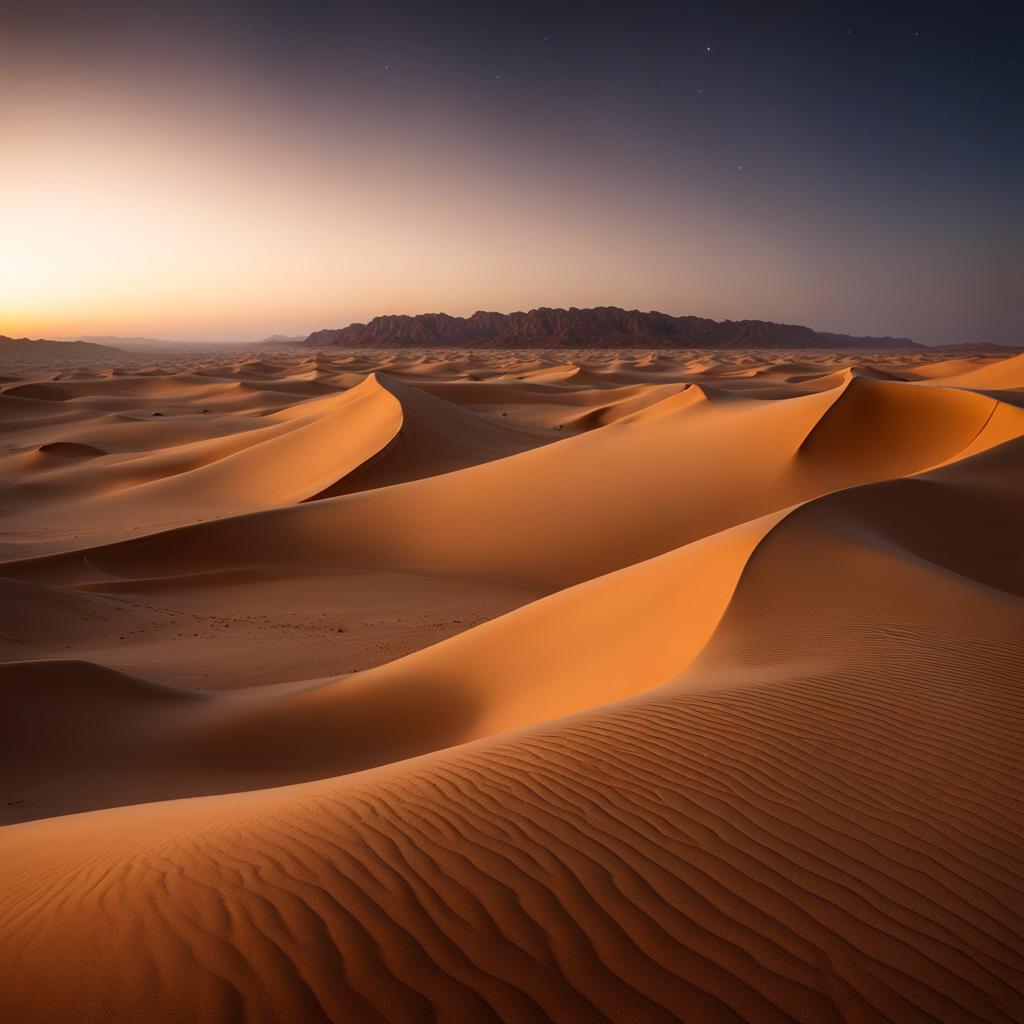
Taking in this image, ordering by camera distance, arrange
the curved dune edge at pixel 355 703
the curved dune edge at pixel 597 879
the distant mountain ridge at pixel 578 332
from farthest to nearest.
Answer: the distant mountain ridge at pixel 578 332 → the curved dune edge at pixel 355 703 → the curved dune edge at pixel 597 879

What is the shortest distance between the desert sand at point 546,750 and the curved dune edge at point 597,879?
0.04ft

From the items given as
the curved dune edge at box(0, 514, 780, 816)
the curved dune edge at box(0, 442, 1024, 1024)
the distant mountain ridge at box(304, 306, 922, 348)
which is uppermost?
the distant mountain ridge at box(304, 306, 922, 348)

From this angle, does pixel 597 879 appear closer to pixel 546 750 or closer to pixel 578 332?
pixel 546 750

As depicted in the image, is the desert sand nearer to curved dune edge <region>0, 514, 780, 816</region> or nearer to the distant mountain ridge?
curved dune edge <region>0, 514, 780, 816</region>

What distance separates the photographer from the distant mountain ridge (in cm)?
15062

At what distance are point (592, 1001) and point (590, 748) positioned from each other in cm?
127

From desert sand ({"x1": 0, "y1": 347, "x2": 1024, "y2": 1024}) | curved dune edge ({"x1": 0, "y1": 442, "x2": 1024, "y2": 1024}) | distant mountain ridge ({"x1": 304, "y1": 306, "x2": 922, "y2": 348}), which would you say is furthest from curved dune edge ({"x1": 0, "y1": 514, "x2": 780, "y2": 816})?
distant mountain ridge ({"x1": 304, "y1": 306, "x2": 922, "y2": 348})

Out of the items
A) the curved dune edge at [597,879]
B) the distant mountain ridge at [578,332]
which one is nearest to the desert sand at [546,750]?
the curved dune edge at [597,879]

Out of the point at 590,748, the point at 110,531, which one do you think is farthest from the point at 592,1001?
the point at 110,531

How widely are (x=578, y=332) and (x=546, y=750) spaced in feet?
515

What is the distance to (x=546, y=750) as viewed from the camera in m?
2.97

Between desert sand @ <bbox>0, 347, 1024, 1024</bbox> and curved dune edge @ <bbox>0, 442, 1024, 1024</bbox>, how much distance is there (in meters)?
0.01

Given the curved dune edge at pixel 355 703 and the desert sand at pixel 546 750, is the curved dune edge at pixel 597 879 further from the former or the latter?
the curved dune edge at pixel 355 703

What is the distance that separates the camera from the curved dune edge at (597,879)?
173 cm
